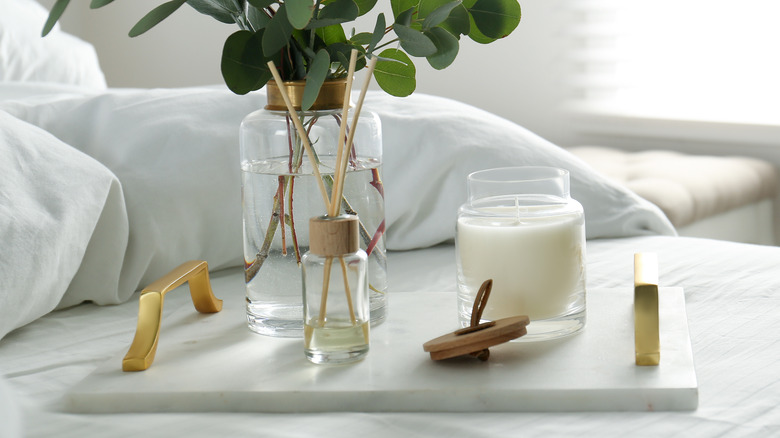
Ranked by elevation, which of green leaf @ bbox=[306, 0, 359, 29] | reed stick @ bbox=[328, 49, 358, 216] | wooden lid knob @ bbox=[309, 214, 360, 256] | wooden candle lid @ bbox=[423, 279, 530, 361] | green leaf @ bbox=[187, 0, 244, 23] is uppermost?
green leaf @ bbox=[187, 0, 244, 23]

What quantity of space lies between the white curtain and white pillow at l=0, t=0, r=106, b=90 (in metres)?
1.24

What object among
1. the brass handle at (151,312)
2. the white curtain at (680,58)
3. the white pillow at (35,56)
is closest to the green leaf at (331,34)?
the brass handle at (151,312)

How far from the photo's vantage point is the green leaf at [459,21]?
0.62 m

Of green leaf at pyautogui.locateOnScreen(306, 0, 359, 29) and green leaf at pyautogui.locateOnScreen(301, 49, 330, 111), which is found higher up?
green leaf at pyautogui.locateOnScreen(306, 0, 359, 29)

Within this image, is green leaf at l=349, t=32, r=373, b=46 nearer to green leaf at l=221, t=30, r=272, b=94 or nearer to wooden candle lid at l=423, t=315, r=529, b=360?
green leaf at l=221, t=30, r=272, b=94

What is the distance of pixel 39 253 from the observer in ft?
2.46

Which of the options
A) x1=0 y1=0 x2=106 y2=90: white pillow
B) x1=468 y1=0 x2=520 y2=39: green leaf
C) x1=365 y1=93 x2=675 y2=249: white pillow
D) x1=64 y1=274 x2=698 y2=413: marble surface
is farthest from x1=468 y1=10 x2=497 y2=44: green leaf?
x1=0 y1=0 x2=106 y2=90: white pillow

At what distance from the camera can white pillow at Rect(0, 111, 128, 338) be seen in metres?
0.73

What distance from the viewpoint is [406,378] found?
0.57m

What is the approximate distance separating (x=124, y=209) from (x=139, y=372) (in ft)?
0.95

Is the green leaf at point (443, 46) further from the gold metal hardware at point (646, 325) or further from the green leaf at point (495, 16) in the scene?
the gold metal hardware at point (646, 325)

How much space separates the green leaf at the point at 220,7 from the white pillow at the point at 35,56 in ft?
4.25

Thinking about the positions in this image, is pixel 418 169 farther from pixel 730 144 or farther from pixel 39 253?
pixel 730 144

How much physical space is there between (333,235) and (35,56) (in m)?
1.54
